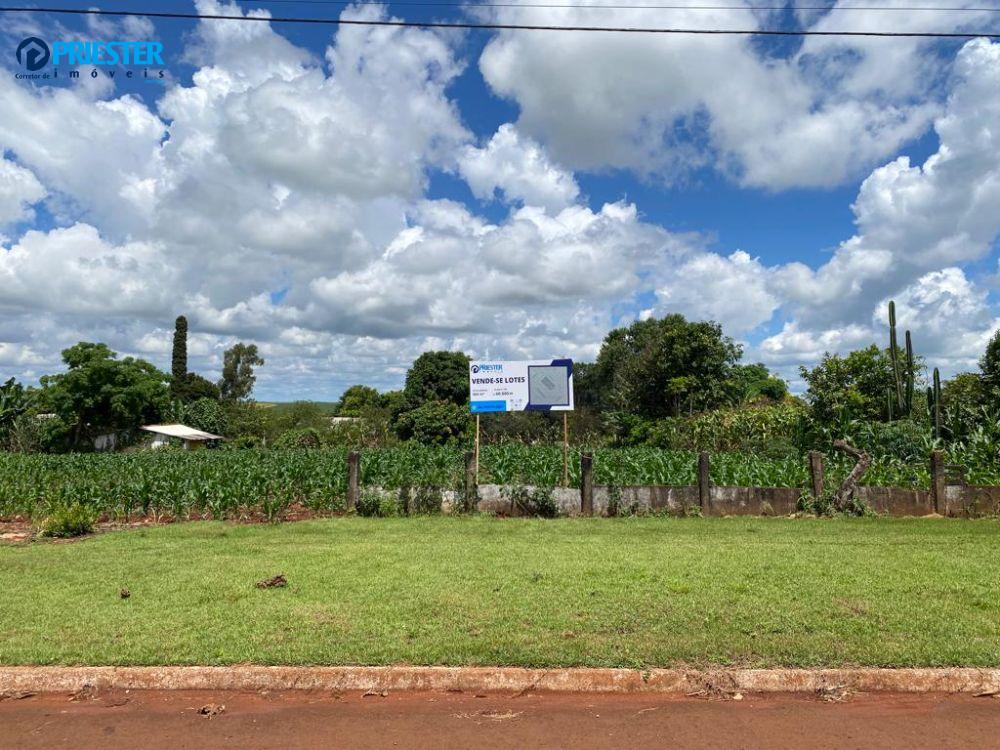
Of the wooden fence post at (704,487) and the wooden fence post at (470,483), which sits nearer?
the wooden fence post at (704,487)

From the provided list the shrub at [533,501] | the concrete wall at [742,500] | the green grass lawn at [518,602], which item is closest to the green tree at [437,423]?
the shrub at [533,501]

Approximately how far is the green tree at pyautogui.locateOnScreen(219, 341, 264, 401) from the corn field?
48013 mm

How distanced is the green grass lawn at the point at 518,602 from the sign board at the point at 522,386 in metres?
4.41

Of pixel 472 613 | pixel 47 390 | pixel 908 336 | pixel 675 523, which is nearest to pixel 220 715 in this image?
pixel 472 613

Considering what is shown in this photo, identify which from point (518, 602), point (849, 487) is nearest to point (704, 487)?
point (849, 487)

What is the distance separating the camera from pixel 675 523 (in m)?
11.8

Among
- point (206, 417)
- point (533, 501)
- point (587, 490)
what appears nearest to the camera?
point (587, 490)

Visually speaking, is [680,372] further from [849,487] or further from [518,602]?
[518,602]

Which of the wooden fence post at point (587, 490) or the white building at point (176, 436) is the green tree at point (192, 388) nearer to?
the white building at point (176, 436)

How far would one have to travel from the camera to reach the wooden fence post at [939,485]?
12547 millimetres

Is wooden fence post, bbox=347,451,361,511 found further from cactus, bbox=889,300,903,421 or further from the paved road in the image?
cactus, bbox=889,300,903,421

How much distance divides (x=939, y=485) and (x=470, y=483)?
8513 millimetres

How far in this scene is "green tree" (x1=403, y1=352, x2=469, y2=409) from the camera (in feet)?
152

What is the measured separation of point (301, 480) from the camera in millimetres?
15953
